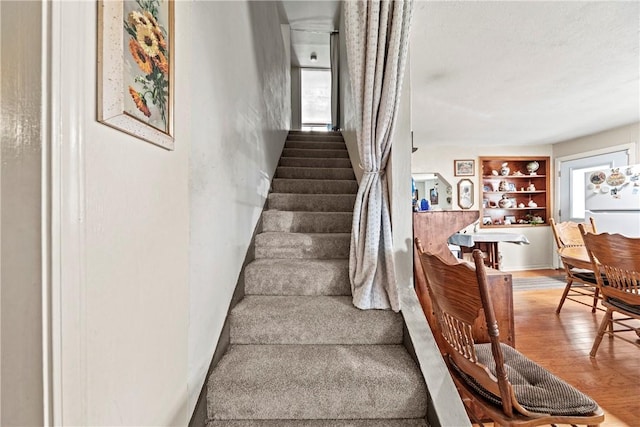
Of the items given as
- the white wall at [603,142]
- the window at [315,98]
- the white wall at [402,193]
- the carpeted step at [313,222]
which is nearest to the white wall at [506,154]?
the white wall at [603,142]

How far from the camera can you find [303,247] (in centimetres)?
185

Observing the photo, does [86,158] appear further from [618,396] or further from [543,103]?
[543,103]

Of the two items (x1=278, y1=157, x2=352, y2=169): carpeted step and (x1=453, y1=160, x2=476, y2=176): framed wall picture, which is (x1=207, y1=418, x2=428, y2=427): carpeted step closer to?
(x1=278, y1=157, x2=352, y2=169): carpeted step

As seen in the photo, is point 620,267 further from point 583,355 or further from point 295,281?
point 295,281

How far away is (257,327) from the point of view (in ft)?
4.35

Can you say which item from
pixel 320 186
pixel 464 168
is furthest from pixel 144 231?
pixel 464 168

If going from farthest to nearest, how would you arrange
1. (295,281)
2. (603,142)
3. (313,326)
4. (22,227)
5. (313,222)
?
(603,142)
(313,222)
(295,281)
(313,326)
(22,227)

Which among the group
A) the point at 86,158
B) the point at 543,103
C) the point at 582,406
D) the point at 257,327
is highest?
the point at 543,103

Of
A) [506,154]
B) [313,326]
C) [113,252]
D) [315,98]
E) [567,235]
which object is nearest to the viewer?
[113,252]

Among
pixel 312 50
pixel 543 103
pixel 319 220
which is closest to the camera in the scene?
pixel 319 220

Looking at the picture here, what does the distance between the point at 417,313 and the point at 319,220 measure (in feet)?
3.29

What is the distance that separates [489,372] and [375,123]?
122 cm

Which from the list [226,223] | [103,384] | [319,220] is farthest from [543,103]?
[103,384]

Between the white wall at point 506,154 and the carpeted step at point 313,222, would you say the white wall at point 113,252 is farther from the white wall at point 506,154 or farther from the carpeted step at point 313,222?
the white wall at point 506,154
